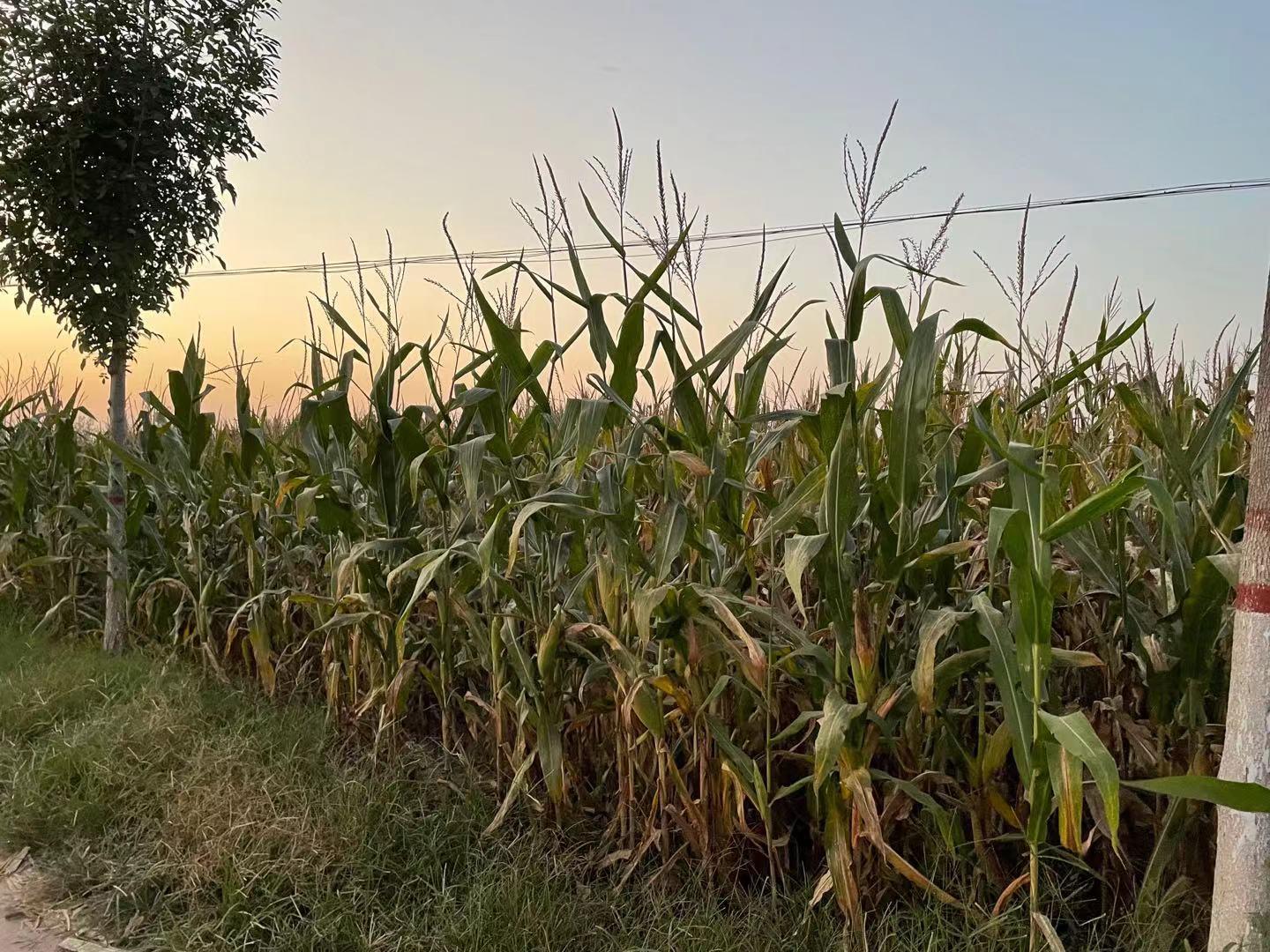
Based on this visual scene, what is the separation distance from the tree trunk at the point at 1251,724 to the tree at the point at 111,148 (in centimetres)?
514

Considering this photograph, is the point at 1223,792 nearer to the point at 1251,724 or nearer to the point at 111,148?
the point at 1251,724

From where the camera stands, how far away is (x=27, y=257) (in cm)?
550

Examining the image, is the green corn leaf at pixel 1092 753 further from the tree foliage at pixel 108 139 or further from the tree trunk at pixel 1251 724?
the tree foliage at pixel 108 139

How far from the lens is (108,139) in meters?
5.47

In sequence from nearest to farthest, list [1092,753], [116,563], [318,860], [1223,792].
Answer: [1223,792], [1092,753], [318,860], [116,563]

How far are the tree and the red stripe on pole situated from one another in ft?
17.0

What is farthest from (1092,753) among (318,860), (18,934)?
(18,934)

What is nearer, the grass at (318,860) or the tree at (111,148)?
→ the grass at (318,860)

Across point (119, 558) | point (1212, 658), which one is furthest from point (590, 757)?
point (119, 558)

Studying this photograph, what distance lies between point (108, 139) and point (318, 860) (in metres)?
4.49

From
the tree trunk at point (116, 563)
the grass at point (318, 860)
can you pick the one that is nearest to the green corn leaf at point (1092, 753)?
the grass at point (318, 860)

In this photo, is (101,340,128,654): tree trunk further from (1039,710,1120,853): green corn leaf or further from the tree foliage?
(1039,710,1120,853): green corn leaf

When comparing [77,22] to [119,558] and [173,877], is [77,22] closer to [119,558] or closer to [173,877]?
[119,558]

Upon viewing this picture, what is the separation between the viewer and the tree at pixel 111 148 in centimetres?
532
